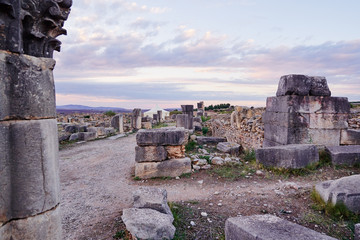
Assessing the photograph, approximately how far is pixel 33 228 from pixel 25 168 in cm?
56

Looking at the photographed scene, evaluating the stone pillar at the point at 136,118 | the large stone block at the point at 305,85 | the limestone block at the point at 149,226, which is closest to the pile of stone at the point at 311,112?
the large stone block at the point at 305,85

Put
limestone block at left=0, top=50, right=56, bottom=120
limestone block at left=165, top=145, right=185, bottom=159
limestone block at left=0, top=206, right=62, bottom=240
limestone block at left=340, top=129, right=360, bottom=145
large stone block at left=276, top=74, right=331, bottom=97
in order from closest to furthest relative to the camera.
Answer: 1. limestone block at left=0, top=50, right=56, bottom=120
2. limestone block at left=0, top=206, right=62, bottom=240
3. limestone block at left=165, top=145, right=185, bottom=159
4. large stone block at left=276, top=74, right=331, bottom=97
5. limestone block at left=340, top=129, right=360, bottom=145

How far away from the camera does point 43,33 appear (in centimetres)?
217

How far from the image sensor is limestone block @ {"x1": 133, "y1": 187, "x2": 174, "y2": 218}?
362cm

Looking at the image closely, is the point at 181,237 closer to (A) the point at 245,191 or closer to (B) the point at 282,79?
(A) the point at 245,191

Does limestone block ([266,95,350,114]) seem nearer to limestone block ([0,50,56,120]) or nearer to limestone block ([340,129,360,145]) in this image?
limestone block ([340,129,360,145])

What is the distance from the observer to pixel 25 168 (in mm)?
1950

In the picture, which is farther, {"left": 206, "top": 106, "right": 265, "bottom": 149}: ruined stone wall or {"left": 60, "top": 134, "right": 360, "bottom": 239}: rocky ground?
{"left": 206, "top": 106, "right": 265, "bottom": 149}: ruined stone wall

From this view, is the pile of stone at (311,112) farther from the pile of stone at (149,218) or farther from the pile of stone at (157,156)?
the pile of stone at (149,218)

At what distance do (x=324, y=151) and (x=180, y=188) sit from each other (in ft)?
14.4

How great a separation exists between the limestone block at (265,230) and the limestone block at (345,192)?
1.42 meters

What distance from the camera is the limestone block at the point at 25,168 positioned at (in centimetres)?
189

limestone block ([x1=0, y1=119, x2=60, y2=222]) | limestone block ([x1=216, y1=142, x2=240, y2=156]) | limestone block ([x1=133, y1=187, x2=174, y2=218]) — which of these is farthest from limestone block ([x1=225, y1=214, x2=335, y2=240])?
limestone block ([x1=216, y1=142, x2=240, y2=156])

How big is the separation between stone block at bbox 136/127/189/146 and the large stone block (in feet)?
11.8
